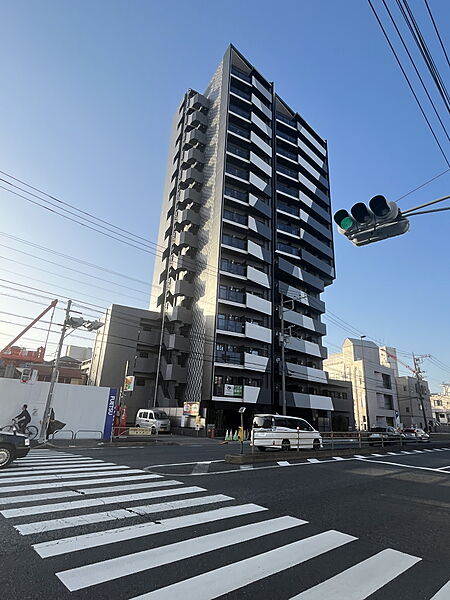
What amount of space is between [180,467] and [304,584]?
25.7ft

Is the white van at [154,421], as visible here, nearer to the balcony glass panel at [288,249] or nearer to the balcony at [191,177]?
the balcony glass panel at [288,249]

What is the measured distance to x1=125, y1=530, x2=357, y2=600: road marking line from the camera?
2.97m

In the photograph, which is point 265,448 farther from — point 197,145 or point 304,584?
point 197,145

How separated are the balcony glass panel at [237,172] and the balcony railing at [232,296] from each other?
13.9 m

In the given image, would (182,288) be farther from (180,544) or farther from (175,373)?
(180,544)

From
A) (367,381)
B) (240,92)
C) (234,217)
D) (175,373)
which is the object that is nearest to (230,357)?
(175,373)

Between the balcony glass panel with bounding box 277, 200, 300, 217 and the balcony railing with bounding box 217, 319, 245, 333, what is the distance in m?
17.5

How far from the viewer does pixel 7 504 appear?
5676 mm

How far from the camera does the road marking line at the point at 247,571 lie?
9.75ft

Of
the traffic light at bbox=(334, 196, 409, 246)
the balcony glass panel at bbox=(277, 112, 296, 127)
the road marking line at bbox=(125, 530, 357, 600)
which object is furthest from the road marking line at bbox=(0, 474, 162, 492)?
the balcony glass panel at bbox=(277, 112, 296, 127)

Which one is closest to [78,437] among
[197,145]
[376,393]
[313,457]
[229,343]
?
[313,457]

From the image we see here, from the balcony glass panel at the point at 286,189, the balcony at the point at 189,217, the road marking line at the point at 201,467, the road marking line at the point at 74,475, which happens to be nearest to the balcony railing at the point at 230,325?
the balcony at the point at 189,217

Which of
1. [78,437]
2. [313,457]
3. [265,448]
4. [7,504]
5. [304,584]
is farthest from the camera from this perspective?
[78,437]

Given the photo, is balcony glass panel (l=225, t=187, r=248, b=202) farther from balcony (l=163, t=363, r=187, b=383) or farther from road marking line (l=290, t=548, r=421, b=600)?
road marking line (l=290, t=548, r=421, b=600)
